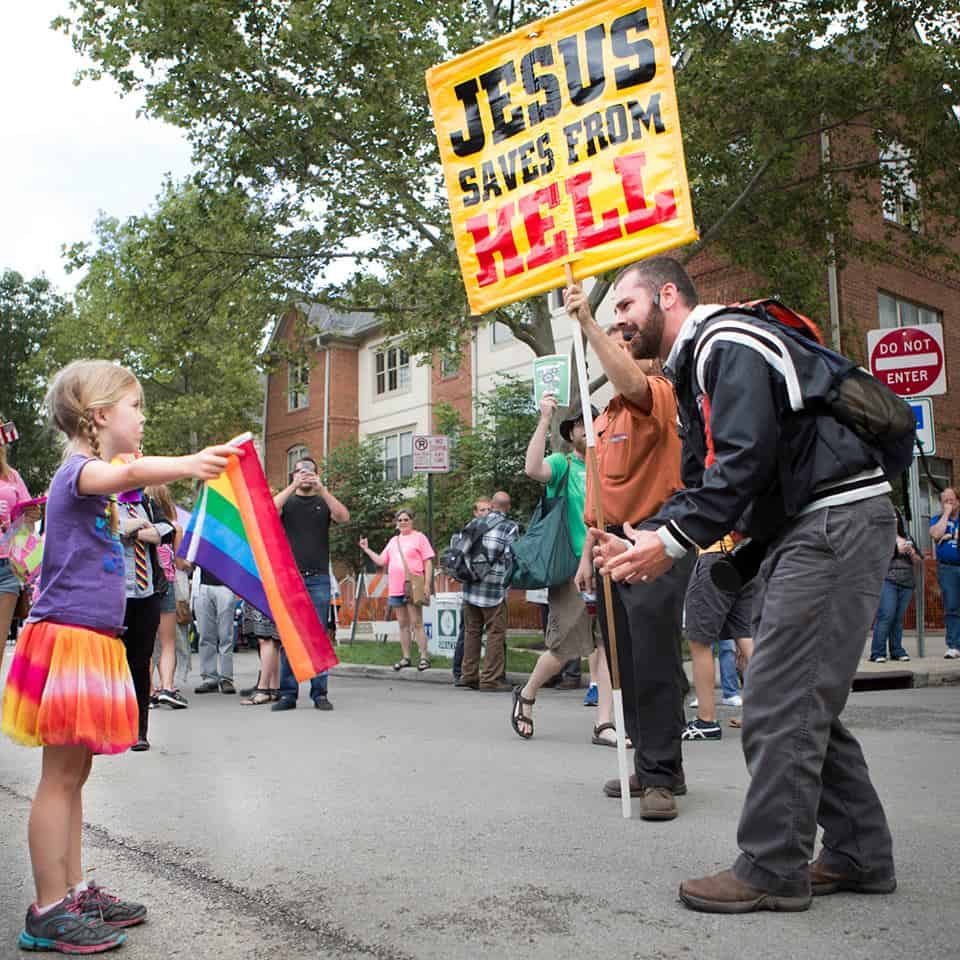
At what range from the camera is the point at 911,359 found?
1201 centimetres

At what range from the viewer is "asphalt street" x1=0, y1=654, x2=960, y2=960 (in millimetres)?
3010

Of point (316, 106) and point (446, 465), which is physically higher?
point (316, 106)

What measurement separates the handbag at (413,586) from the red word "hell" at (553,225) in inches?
372

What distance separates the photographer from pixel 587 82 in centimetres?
514

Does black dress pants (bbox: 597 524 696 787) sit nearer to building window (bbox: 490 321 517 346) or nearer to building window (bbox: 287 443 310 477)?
Answer: building window (bbox: 490 321 517 346)

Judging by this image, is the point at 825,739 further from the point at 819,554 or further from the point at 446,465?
the point at 446,465

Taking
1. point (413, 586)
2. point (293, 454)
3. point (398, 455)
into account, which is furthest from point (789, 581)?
point (293, 454)

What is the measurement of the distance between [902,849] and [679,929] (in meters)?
1.34

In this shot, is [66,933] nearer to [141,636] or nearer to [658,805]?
[658,805]

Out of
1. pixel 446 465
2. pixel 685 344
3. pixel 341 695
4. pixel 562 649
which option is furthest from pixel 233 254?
pixel 685 344

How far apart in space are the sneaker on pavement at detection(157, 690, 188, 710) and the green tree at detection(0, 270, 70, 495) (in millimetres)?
38786

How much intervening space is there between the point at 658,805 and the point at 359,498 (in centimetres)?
2688

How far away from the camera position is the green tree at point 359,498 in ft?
100

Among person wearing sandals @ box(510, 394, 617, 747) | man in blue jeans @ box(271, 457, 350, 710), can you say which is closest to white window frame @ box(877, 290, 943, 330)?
man in blue jeans @ box(271, 457, 350, 710)
